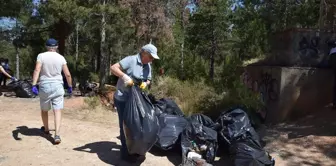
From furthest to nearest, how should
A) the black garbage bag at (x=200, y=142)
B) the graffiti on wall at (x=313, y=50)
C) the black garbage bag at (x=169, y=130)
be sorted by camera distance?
1. the graffiti on wall at (x=313, y=50)
2. the black garbage bag at (x=169, y=130)
3. the black garbage bag at (x=200, y=142)

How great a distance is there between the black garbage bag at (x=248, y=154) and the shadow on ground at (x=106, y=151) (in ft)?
4.17

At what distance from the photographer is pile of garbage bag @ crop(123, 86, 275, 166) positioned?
416 centimetres

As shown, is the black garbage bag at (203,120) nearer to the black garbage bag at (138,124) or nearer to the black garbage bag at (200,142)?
the black garbage bag at (200,142)

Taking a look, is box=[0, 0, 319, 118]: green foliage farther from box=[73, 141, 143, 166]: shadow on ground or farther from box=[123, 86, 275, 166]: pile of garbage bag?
box=[73, 141, 143, 166]: shadow on ground

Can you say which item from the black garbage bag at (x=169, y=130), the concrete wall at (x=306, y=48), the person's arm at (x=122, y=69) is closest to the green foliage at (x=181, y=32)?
the concrete wall at (x=306, y=48)

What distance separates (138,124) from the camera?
412 centimetres

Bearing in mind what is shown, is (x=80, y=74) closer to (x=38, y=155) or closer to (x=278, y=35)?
(x=278, y=35)

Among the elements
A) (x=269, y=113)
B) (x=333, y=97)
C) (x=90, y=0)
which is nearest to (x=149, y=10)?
(x=90, y=0)

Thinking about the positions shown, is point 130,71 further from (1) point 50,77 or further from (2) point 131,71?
(1) point 50,77

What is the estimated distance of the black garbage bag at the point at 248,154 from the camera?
14.7 ft

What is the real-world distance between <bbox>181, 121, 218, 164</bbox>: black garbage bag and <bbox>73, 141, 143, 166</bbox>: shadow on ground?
687mm

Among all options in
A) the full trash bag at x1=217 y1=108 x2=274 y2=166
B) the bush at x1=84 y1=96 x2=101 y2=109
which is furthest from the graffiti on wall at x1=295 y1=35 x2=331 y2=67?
the bush at x1=84 y1=96 x2=101 y2=109

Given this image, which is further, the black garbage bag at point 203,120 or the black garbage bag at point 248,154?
the black garbage bag at point 203,120

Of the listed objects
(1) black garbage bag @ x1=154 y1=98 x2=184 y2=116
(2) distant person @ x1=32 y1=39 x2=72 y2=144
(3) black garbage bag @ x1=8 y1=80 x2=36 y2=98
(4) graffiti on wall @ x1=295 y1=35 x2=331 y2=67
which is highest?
(4) graffiti on wall @ x1=295 y1=35 x2=331 y2=67
